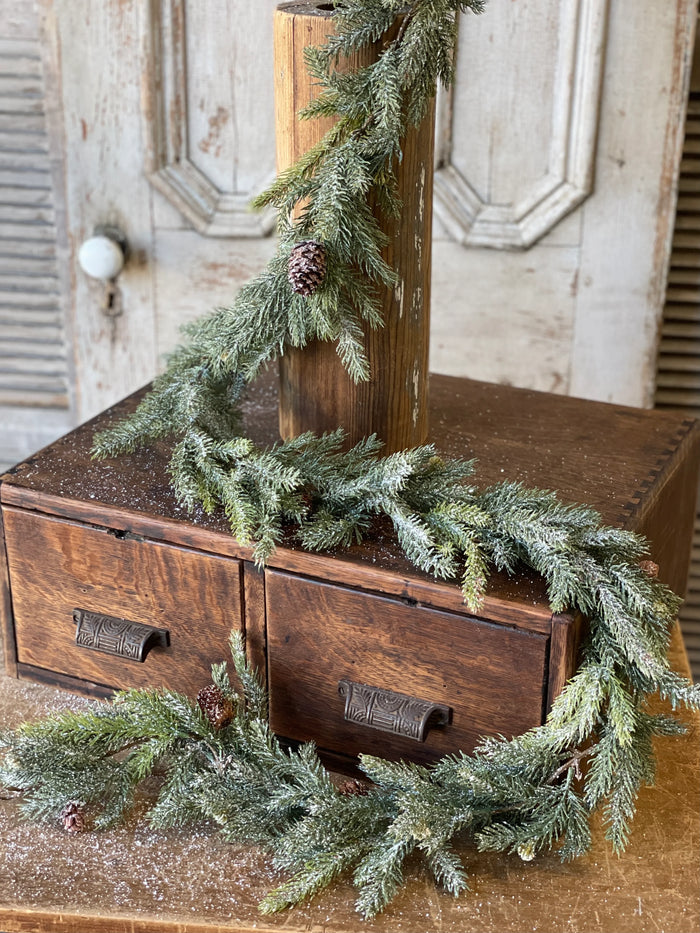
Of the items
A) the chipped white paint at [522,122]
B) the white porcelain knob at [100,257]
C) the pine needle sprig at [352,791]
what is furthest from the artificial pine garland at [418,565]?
the white porcelain knob at [100,257]

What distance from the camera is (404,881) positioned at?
81cm

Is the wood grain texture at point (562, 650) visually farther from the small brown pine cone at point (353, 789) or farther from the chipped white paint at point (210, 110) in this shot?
the chipped white paint at point (210, 110)

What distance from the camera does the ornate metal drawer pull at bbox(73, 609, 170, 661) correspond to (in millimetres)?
943

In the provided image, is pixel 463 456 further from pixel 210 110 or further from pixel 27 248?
pixel 27 248

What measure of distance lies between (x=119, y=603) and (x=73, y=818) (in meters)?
0.19

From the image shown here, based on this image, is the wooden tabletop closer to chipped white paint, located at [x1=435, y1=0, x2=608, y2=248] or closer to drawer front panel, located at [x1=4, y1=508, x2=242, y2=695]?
drawer front panel, located at [x1=4, y1=508, x2=242, y2=695]

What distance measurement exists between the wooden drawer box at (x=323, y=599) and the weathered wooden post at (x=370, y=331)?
0.09 metres

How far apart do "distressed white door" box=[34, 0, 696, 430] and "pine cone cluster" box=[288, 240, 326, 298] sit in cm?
64

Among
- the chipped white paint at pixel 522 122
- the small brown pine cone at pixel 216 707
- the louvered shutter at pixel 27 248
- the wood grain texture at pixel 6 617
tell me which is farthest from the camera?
the louvered shutter at pixel 27 248

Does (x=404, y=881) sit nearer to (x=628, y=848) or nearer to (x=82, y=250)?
(x=628, y=848)

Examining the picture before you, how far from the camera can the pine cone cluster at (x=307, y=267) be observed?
84 centimetres

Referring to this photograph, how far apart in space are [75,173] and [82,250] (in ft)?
0.39

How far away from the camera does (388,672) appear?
87 cm

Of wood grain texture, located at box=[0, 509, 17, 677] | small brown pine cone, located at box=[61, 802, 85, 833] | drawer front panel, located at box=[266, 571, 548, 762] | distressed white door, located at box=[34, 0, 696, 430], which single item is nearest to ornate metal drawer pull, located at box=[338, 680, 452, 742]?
drawer front panel, located at box=[266, 571, 548, 762]
